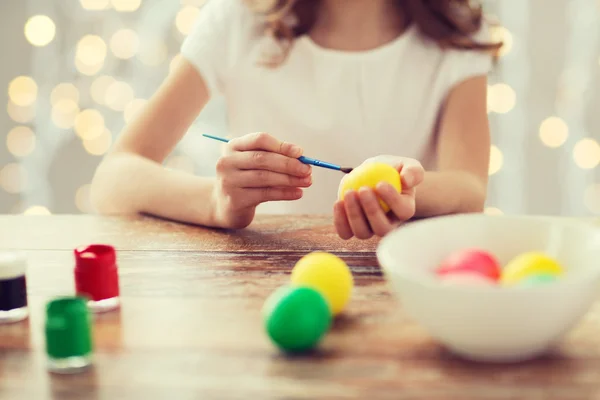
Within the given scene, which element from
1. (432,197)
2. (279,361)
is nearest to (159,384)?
(279,361)

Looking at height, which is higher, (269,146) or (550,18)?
(550,18)

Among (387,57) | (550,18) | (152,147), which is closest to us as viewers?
(152,147)

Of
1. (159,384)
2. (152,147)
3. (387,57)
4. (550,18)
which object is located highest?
(550,18)

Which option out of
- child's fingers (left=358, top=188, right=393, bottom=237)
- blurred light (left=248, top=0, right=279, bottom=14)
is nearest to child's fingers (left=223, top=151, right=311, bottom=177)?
child's fingers (left=358, top=188, right=393, bottom=237)

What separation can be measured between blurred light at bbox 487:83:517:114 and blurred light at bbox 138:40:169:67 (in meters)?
1.19

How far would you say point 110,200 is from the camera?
131 centimetres

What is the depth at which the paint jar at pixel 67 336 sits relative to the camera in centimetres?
60

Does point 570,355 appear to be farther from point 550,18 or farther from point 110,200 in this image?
point 550,18

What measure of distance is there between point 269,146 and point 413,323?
0.42m

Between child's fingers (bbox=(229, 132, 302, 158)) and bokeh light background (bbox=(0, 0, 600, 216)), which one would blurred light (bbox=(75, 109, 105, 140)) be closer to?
bokeh light background (bbox=(0, 0, 600, 216))

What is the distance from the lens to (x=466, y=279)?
57 centimetres

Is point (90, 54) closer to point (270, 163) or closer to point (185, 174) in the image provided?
point (185, 174)

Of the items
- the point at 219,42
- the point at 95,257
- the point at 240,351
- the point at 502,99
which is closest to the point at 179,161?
the point at 219,42

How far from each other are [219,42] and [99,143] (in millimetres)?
1173
